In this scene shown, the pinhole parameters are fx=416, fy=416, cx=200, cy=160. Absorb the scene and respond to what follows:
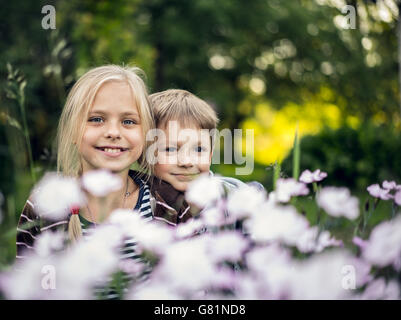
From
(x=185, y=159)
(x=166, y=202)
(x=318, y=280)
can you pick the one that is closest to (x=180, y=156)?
(x=185, y=159)

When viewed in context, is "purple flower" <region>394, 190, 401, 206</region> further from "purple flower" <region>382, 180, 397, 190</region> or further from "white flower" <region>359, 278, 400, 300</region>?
"white flower" <region>359, 278, 400, 300</region>

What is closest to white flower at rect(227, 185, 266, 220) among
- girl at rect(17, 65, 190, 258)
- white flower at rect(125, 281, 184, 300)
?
white flower at rect(125, 281, 184, 300)

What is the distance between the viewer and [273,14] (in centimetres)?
850

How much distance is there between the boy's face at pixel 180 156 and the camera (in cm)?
130

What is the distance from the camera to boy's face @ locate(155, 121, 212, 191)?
1.30m

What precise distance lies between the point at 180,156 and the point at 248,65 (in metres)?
8.72

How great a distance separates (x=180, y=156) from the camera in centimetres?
130

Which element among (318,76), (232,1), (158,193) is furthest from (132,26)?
(158,193)

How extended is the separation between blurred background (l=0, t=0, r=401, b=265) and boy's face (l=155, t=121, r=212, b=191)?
1.81 metres

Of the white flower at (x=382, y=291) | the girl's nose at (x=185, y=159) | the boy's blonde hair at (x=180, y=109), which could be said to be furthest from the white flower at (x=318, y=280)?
the boy's blonde hair at (x=180, y=109)

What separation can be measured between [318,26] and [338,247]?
8815mm

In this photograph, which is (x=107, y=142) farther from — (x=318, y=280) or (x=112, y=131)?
(x=318, y=280)

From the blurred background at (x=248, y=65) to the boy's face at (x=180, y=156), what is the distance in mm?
1810
